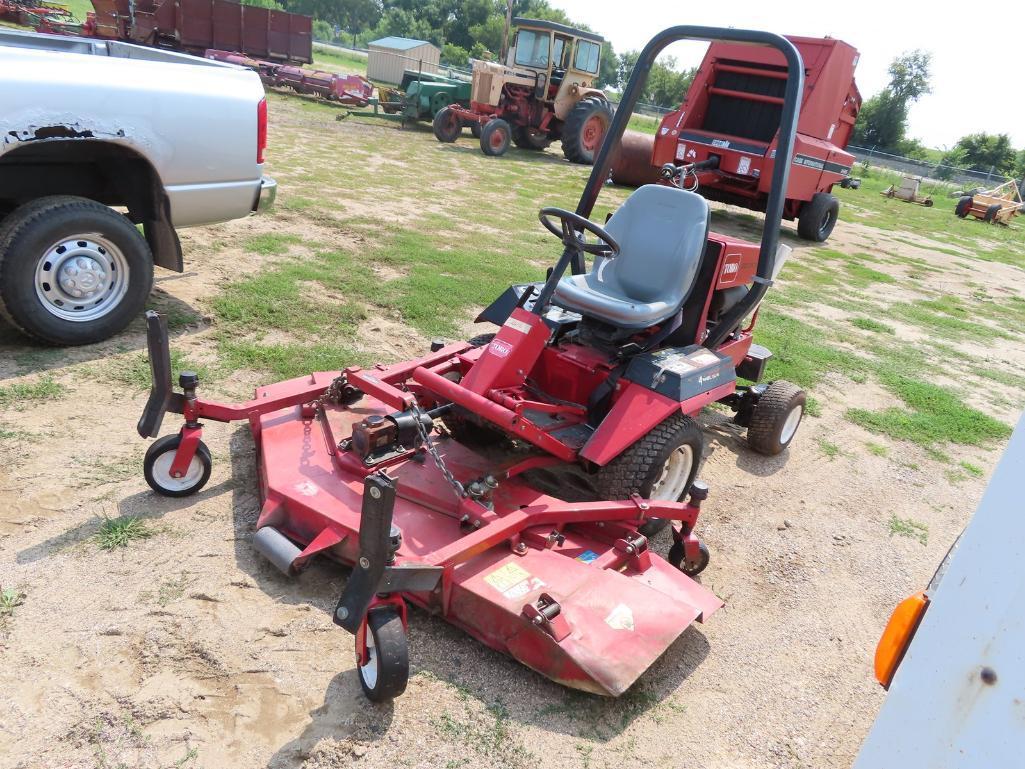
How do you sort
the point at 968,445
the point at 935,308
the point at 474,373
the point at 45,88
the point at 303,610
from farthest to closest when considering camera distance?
the point at 935,308, the point at 968,445, the point at 45,88, the point at 474,373, the point at 303,610

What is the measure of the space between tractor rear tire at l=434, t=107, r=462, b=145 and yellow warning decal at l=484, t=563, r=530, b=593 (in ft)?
48.4

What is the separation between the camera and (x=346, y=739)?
7.67 ft

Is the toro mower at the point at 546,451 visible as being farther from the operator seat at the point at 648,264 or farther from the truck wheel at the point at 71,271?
the truck wheel at the point at 71,271

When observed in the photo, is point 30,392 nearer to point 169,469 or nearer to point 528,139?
point 169,469

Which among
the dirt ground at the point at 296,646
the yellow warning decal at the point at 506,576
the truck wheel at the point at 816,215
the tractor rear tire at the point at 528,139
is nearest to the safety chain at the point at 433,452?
the yellow warning decal at the point at 506,576

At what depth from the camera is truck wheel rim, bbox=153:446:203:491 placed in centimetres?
331

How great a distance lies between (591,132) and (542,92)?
4.69 feet

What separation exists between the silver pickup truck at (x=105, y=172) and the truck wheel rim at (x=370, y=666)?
3158 mm

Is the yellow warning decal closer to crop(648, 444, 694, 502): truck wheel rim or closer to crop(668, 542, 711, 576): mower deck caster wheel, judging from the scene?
crop(668, 542, 711, 576): mower deck caster wheel

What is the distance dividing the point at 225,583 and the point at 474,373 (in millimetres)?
1411

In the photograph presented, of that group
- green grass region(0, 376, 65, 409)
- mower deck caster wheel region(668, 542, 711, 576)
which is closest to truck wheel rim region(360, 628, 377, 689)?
mower deck caster wheel region(668, 542, 711, 576)

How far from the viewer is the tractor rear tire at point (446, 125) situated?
640 inches

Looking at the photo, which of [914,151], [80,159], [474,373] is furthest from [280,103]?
[914,151]

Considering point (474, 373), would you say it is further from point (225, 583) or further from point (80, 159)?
point (80, 159)
